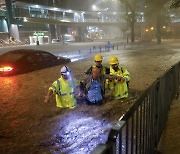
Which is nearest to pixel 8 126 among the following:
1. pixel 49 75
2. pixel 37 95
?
pixel 37 95

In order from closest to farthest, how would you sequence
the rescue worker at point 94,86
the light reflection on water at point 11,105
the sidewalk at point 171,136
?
the sidewalk at point 171,136 < the light reflection on water at point 11,105 < the rescue worker at point 94,86

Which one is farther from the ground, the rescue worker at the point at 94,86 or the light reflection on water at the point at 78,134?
the rescue worker at the point at 94,86

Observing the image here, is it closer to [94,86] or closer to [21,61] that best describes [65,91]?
[94,86]

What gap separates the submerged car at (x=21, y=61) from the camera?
40.4ft

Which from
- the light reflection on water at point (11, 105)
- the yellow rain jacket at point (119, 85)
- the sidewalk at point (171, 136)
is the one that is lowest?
the light reflection on water at point (11, 105)

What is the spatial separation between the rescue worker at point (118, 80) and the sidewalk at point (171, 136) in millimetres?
1600

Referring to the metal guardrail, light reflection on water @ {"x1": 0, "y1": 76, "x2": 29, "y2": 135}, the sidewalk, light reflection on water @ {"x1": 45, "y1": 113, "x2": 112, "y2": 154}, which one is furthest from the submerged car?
the metal guardrail

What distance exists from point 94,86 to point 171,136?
271 centimetres

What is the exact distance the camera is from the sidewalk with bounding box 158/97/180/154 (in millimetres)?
4335

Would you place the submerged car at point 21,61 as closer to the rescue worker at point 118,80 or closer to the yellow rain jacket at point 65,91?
the yellow rain jacket at point 65,91

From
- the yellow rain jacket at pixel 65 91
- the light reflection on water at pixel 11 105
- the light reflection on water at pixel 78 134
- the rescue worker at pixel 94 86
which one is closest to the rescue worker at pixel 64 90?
the yellow rain jacket at pixel 65 91

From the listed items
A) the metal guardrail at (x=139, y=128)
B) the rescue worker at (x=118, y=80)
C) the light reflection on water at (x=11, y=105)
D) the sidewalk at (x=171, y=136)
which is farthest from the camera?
the rescue worker at (x=118, y=80)

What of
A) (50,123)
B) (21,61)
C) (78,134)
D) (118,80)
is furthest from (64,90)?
(21,61)

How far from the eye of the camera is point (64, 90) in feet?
22.2
